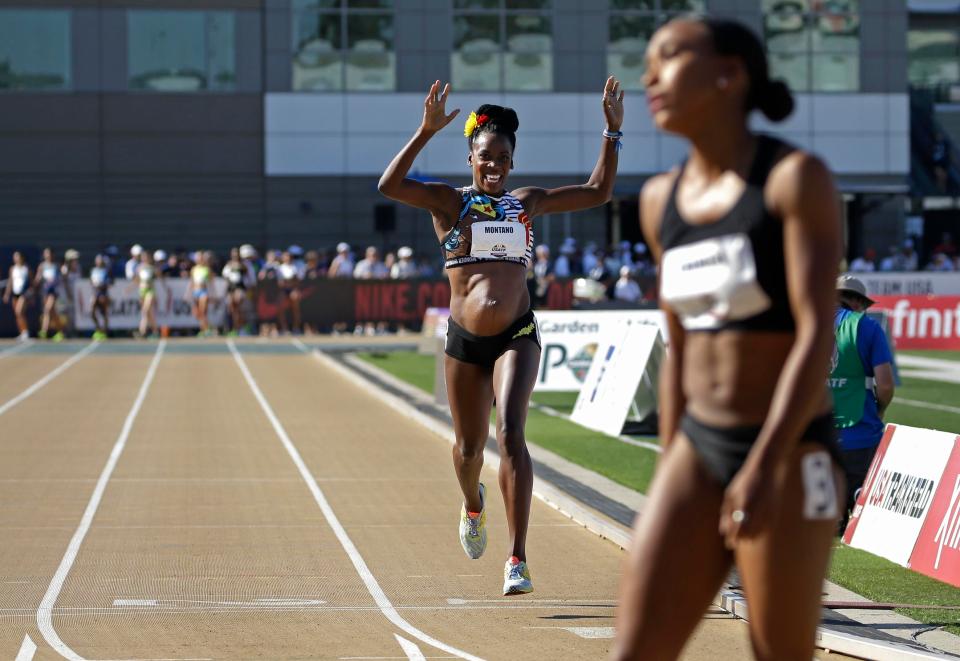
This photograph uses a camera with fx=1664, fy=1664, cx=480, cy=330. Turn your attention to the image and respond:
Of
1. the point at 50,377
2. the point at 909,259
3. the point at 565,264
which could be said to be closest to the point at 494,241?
the point at 50,377

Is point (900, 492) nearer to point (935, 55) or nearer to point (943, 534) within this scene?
point (943, 534)

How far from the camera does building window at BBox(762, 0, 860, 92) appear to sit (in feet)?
163

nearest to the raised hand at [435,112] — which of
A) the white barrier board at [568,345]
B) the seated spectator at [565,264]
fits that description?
the white barrier board at [568,345]

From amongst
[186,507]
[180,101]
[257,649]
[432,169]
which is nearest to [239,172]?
[180,101]

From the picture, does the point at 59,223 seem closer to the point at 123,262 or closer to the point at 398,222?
the point at 123,262

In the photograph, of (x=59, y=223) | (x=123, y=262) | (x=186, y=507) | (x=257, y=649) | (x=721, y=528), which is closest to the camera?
(x=721, y=528)

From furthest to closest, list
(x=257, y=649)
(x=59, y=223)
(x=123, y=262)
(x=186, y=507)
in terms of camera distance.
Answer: (x=59, y=223) → (x=123, y=262) → (x=186, y=507) → (x=257, y=649)

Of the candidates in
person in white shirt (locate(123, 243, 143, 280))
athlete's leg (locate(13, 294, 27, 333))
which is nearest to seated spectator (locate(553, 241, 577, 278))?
person in white shirt (locate(123, 243, 143, 280))

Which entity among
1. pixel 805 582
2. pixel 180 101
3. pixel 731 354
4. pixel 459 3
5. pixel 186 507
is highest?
pixel 459 3

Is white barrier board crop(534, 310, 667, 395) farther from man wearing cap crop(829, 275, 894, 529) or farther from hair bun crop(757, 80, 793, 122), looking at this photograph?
hair bun crop(757, 80, 793, 122)

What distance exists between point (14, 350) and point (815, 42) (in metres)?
27.1

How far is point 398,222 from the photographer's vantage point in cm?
4850

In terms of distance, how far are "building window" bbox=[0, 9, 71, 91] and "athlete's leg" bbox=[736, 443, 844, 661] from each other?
46.0m

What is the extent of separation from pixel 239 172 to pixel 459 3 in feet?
26.7
